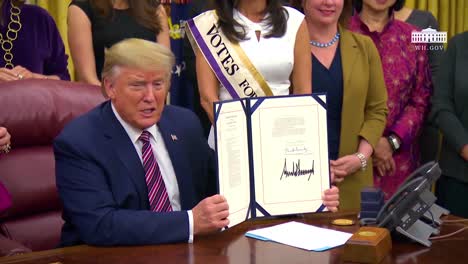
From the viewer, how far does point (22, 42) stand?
107 inches

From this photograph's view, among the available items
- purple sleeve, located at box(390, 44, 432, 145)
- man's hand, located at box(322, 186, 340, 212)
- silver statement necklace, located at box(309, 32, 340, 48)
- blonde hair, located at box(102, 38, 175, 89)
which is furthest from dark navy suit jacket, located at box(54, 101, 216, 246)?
purple sleeve, located at box(390, 44, 432, 145)

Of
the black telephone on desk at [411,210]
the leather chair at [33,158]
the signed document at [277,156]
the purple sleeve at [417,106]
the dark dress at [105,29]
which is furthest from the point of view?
the purple sleeve at [417,106]

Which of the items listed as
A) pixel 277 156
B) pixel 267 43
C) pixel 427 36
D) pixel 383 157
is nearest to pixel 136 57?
pixel 277 156

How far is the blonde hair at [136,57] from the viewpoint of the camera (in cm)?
201

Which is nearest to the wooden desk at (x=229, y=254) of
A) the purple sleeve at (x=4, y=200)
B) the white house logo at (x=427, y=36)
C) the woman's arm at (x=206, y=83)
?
the purple sleeve at (x=4, y=200)

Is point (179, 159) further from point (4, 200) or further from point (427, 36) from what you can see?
point (427, 36)

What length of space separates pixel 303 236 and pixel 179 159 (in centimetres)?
48

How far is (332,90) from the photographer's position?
2.78 m

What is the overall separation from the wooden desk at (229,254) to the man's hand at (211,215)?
35mm

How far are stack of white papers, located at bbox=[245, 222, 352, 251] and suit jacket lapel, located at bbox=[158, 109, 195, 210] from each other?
29 cm

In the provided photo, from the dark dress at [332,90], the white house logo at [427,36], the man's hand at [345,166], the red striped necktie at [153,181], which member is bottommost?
the man's hand at [345,166]

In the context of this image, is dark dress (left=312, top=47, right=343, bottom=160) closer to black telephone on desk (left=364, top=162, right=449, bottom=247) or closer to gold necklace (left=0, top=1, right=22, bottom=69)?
black telephone on desk (left=364, top=162, right=449, bottom=247)

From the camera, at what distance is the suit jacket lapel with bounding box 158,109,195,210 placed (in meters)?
2.14
